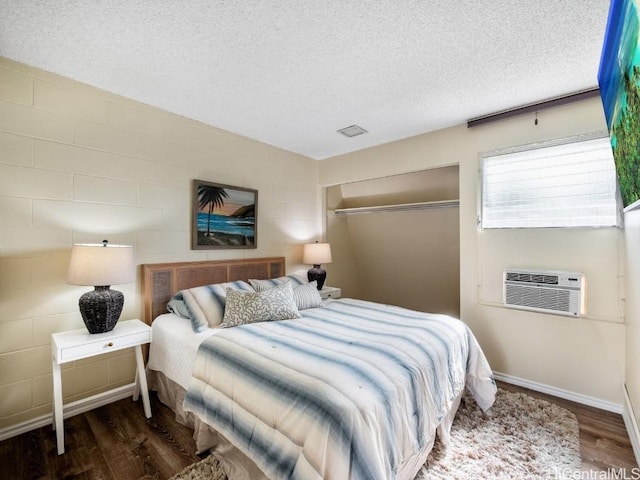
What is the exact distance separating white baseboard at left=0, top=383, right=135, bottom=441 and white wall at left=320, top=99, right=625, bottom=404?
322 centimetres

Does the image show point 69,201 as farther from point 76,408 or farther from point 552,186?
point 552,186

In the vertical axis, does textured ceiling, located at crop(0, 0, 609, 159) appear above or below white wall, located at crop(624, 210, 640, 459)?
above

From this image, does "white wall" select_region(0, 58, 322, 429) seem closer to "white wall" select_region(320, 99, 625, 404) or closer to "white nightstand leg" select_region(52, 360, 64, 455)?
"white nightstand leg" select_region(52, 360, 64, 455)

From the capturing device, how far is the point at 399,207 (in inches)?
151

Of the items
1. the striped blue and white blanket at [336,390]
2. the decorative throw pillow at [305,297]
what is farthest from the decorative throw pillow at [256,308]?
the decorative throw pillow at [305,297]

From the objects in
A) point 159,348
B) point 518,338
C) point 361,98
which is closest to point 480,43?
point 361,98

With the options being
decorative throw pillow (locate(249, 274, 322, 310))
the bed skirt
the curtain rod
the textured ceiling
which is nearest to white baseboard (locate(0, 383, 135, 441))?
the bed skirt

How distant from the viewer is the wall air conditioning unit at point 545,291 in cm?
238

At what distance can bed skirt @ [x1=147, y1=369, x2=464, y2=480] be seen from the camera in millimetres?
1536

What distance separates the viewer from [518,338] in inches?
106

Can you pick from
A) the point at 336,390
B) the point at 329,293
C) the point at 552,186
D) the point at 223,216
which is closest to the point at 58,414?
the point at 336,390

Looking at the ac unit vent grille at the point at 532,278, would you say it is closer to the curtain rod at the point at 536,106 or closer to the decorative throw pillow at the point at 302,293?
the curtain rod at the point at 536,106

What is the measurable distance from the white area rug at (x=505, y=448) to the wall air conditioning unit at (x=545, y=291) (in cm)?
77

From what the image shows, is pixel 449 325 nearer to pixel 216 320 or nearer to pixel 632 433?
pixel 632 433
